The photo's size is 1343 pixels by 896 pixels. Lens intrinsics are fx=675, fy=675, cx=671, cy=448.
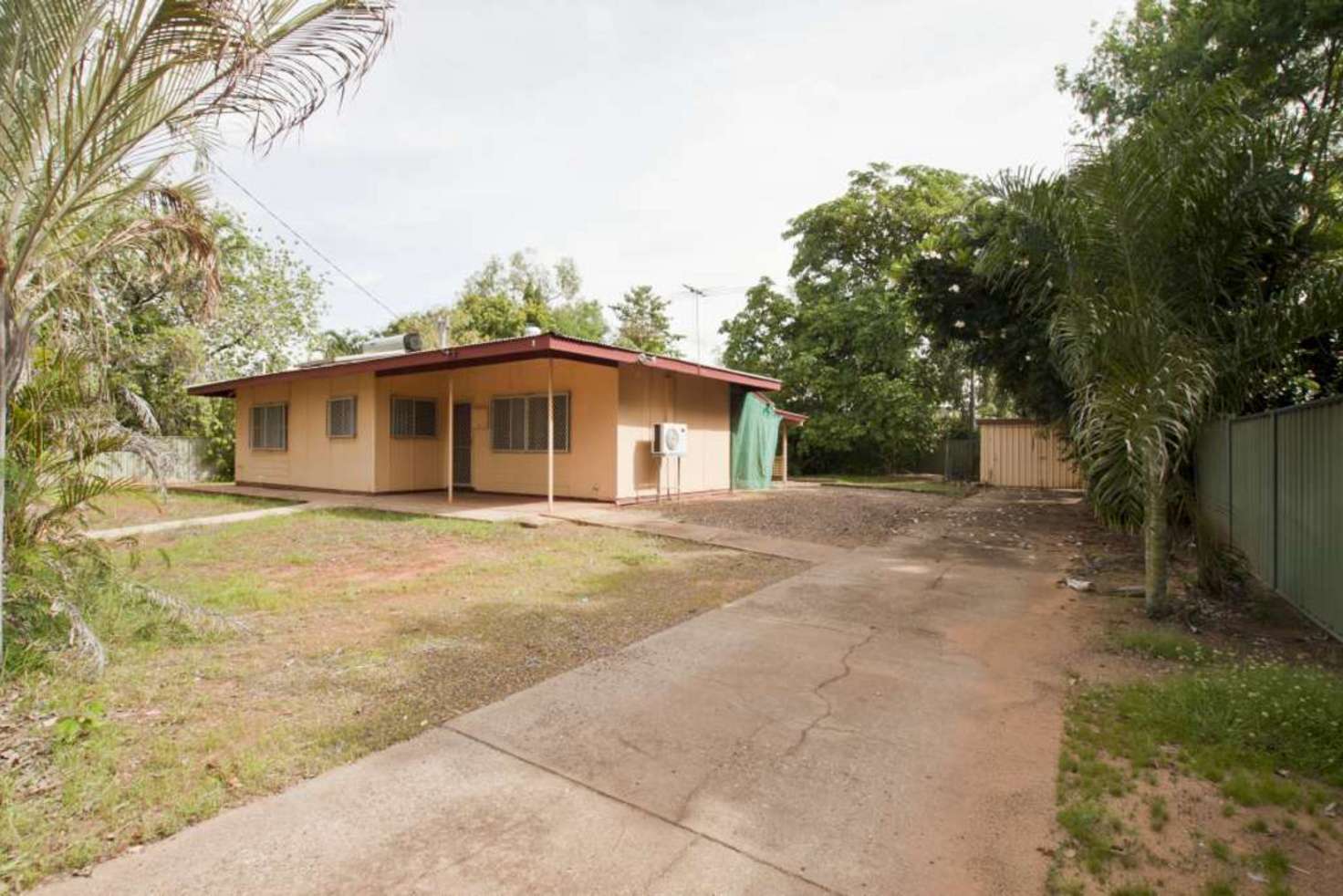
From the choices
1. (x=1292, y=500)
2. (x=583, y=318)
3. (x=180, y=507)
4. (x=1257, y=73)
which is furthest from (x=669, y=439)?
(x=583, y=318)

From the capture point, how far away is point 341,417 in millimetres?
13781

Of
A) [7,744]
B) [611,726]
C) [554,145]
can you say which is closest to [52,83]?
[7,744]

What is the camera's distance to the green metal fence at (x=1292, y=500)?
428 cm

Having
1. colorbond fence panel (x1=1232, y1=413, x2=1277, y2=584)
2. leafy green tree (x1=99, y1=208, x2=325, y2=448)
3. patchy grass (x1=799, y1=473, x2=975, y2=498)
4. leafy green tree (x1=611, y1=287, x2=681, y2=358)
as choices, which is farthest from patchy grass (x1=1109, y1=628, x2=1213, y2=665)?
leafy green tree (x1=611, y1=287, x2=681, y2=358)

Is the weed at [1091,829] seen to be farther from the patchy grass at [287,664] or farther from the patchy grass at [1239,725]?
the patchy grass at [287,664]

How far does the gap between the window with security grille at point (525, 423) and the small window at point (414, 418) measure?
58.1 inches

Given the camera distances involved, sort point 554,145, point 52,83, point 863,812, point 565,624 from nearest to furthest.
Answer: point 863,812
point 52,83
point 565,624
point 554,145

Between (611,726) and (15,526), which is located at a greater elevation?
(15,526)

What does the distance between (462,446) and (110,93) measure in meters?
11.3

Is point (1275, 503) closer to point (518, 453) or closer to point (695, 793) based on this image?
point (695, 793)

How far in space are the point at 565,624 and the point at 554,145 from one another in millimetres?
10684

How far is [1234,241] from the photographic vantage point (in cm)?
509

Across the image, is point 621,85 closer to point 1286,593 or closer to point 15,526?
point 15,526

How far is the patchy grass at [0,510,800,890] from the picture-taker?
2.43m
